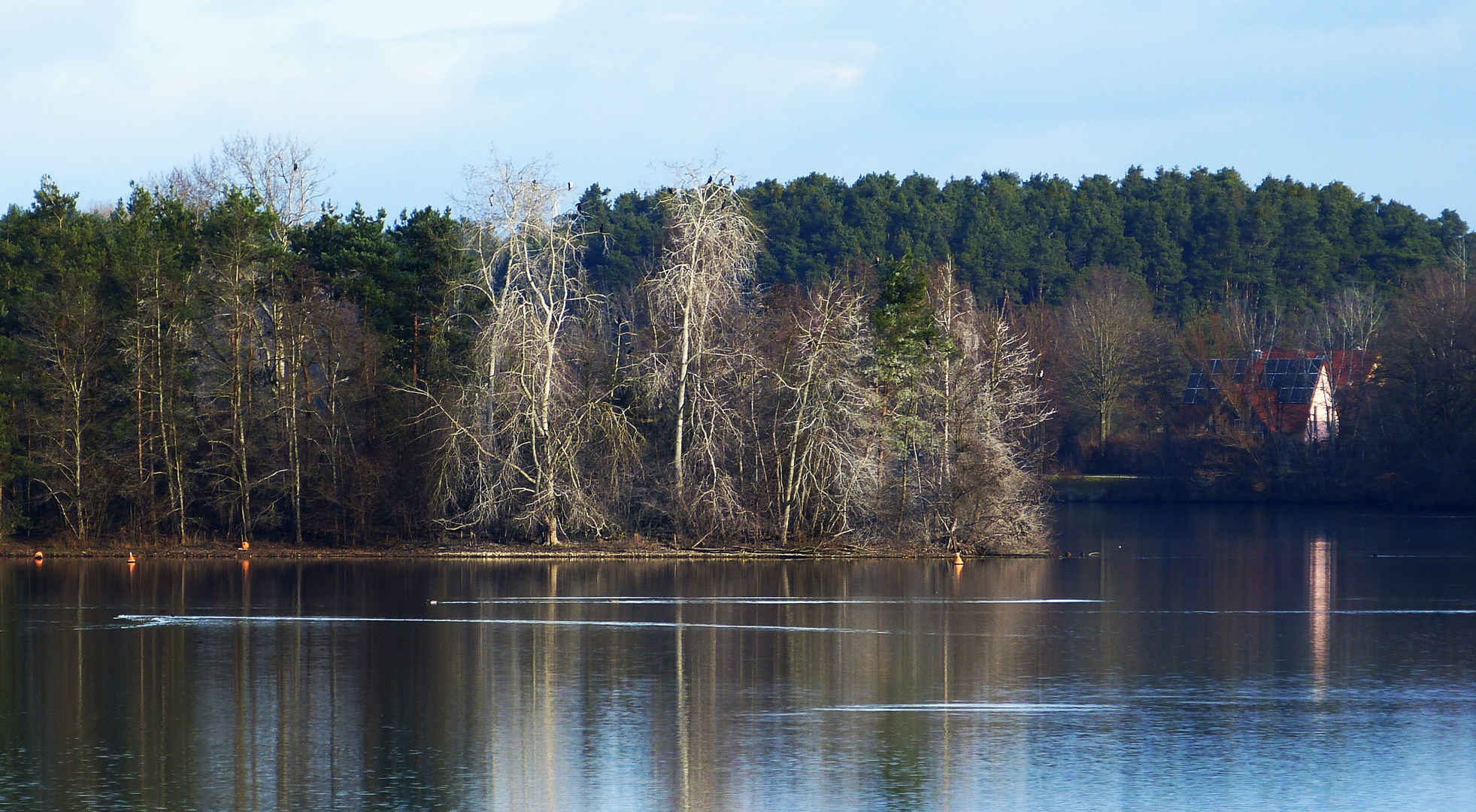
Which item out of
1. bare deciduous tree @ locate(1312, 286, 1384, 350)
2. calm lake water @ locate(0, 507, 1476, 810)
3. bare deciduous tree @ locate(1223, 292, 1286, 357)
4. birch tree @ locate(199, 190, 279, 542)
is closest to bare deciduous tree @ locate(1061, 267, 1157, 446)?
bare deciduous tree @ locate(1223, 292, 1286, 357)

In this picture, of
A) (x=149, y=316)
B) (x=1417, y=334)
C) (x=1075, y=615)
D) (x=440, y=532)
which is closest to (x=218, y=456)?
(x=149, y=316)

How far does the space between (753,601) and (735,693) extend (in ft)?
35.5

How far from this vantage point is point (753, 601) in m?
28.6

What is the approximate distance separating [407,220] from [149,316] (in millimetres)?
8205

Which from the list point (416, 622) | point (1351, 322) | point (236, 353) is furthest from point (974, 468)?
point (1351, 322)

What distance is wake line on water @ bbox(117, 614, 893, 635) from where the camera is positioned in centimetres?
2417

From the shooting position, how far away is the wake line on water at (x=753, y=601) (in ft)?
92.4

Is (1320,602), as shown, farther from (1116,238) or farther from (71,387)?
(1116,238)

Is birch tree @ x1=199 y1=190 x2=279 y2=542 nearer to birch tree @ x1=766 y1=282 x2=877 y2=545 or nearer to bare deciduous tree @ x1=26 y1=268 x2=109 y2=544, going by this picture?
bare deciduous tree @ x1=26 y1=268 x2=109 y2=544

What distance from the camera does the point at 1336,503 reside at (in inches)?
2793

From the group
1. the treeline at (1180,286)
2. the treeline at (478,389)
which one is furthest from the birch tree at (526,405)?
the treeline at (1180,286)

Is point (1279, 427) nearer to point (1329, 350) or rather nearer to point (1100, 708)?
point (1329, 350)

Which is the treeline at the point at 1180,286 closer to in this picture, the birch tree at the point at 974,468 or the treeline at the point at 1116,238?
the treeline at the point at 1116,238

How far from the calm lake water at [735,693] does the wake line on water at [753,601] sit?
17 centimetres
